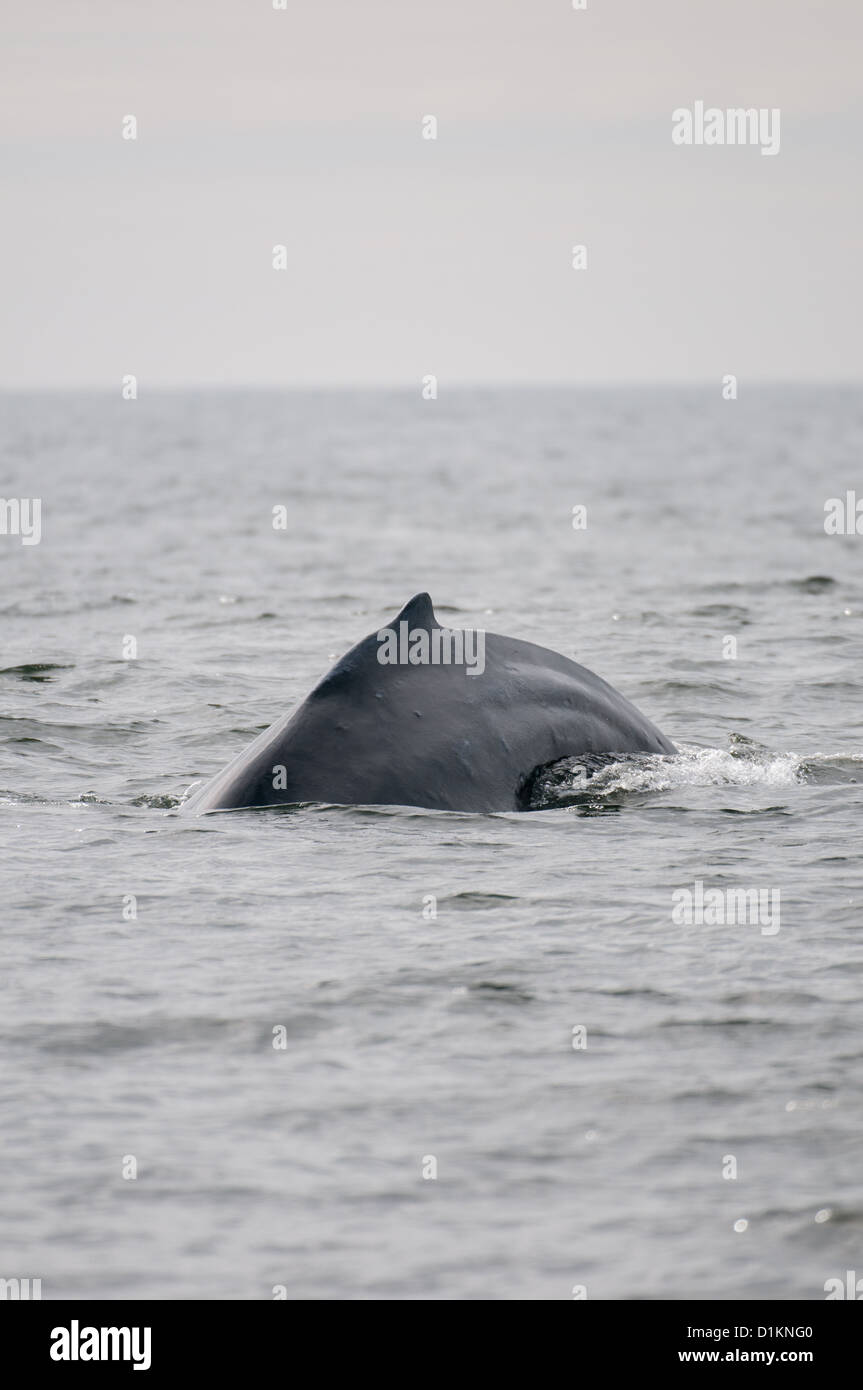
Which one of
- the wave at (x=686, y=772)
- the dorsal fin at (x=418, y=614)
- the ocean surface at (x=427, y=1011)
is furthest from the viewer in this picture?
the wave at (x=686, y=772)

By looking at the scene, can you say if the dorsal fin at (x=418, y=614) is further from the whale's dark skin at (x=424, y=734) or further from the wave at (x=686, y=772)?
the wave at (x=686, y=772)

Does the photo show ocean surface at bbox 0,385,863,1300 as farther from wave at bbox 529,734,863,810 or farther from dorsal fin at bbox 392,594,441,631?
dorsal fin at bbox 392,594,441,631

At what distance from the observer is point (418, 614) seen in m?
9.99

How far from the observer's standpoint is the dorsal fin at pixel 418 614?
32.5 feet

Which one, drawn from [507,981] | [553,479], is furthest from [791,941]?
[553,479]

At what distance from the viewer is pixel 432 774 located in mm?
10141

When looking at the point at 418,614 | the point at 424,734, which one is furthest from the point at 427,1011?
the point at 418,614

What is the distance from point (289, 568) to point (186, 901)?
22.0m

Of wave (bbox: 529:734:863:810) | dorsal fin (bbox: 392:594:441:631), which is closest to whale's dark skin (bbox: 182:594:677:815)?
dorsal fin (bbox: 392:594:441:631)

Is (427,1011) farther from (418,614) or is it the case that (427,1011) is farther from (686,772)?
(686,772)

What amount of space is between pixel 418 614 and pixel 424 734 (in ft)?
1.97

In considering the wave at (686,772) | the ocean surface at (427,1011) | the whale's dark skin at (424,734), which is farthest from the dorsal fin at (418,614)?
the wave at (686,772)

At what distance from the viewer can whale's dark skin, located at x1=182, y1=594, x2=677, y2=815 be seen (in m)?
9.92
